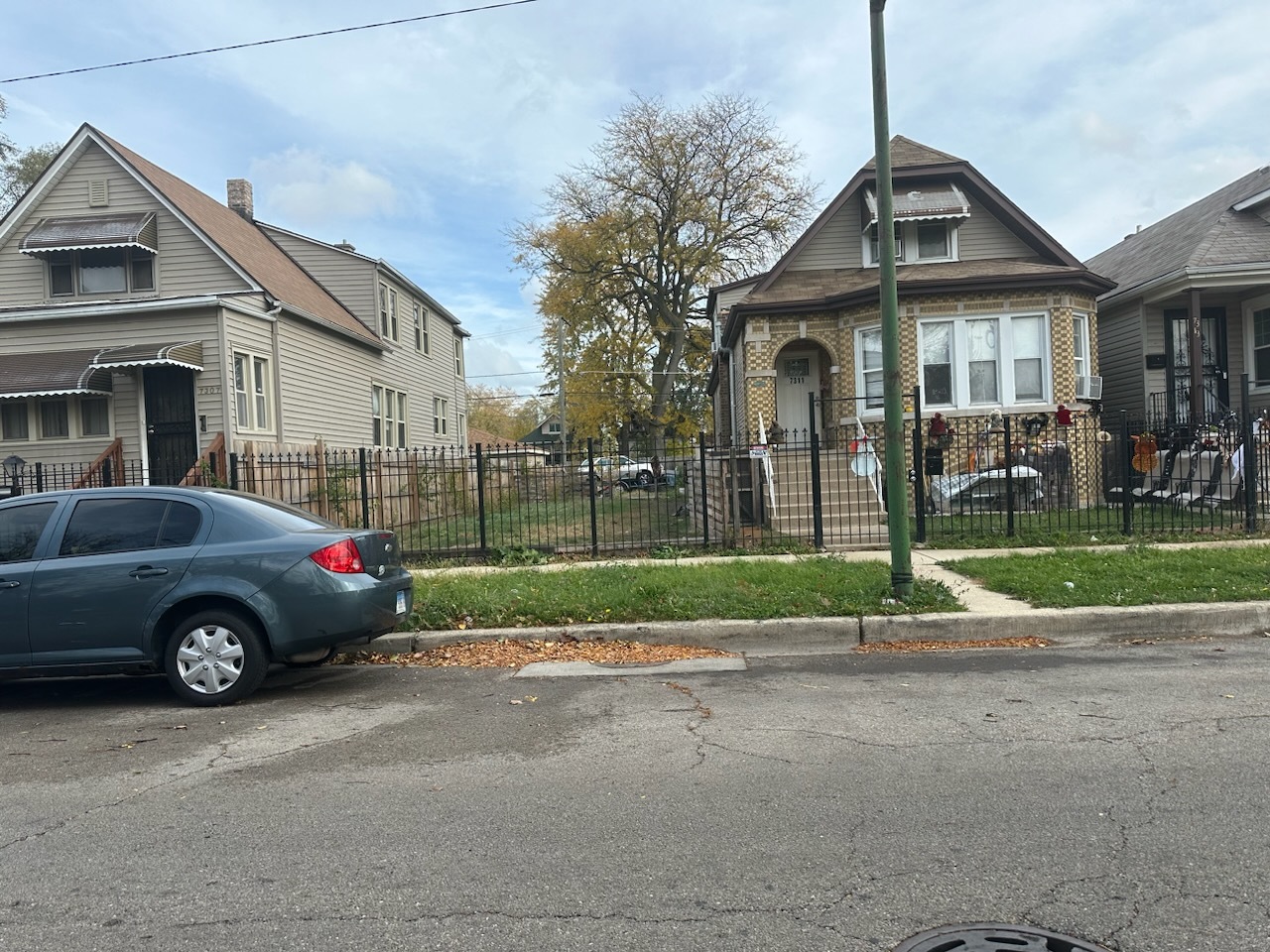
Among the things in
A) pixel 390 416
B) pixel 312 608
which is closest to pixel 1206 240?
pixel 312 608

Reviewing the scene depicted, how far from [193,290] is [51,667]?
13.8 meters

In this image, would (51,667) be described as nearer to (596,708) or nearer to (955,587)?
(596,708)

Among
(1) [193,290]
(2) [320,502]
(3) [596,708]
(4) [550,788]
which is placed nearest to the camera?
(4) [550,788]

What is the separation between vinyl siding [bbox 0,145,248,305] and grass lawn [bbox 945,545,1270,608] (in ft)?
50.3

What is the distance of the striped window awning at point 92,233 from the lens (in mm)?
17734

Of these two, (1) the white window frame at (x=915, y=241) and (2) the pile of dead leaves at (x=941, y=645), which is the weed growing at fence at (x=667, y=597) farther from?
(1) the white window frame at (x=915, y=241)

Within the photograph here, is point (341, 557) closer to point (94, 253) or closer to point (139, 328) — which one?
point (139, 328)

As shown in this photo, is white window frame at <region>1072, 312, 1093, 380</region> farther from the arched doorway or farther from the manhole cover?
the manhole cover

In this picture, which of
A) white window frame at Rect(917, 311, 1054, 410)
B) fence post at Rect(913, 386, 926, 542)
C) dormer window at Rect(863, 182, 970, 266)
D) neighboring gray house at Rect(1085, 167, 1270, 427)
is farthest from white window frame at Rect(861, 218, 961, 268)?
fence post at Rect(913, 386, 926, 542)

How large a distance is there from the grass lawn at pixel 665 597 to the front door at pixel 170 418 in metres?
10.1

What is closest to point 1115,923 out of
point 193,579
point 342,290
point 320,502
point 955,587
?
point 193,579

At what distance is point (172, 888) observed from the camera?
3480 millimetres

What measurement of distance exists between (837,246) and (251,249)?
42.7 feet

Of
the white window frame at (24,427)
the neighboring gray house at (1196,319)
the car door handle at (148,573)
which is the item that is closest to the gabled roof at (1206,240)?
the neighboring gray house at (1196,319)
